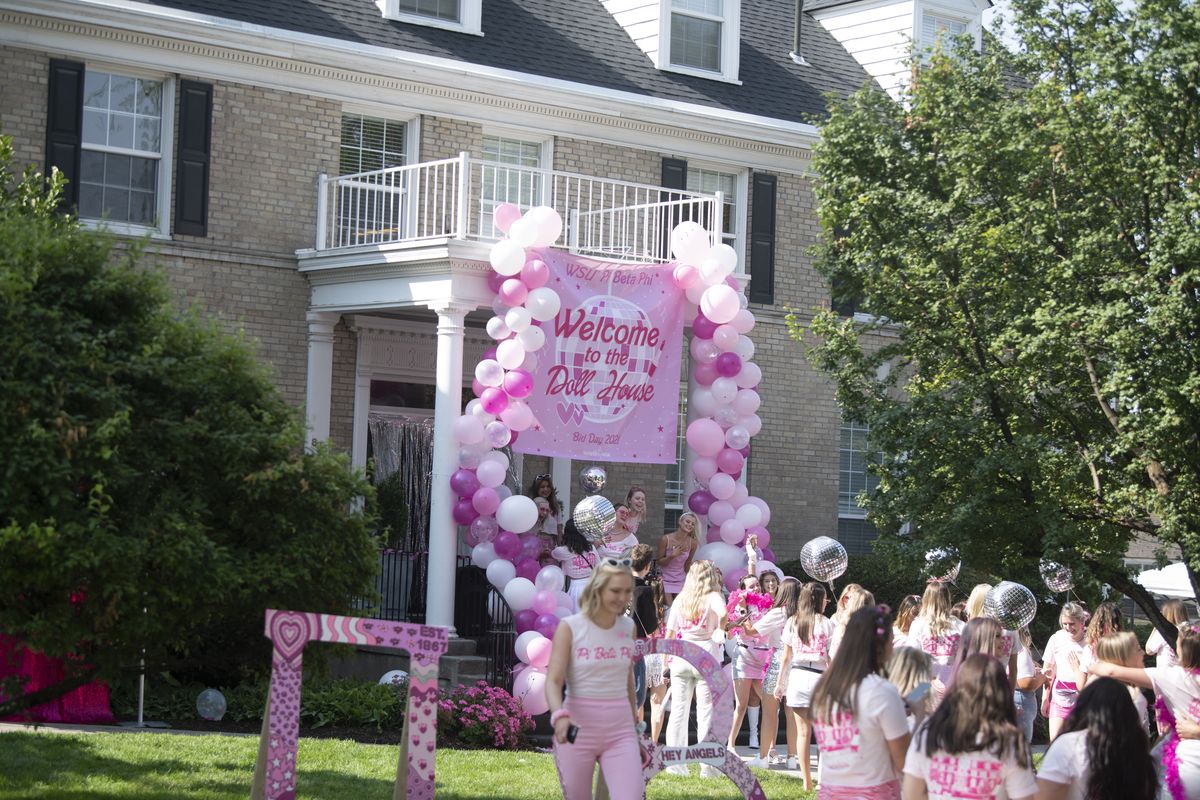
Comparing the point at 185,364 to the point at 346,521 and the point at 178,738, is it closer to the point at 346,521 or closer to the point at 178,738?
the point at 346,521

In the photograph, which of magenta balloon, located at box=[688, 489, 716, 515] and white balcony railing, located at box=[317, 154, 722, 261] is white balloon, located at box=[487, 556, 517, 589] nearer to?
magenta balloon, located at box=[688, 489, 716, 515]

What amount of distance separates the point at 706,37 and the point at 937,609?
11.7 meters

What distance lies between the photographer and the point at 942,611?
1160 cm

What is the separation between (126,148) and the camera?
670 inches

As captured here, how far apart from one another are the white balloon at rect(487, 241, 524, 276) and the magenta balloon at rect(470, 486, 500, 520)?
214 centimetres

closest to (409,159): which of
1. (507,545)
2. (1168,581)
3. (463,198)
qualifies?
(463,198)

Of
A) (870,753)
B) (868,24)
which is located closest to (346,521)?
(870,753)

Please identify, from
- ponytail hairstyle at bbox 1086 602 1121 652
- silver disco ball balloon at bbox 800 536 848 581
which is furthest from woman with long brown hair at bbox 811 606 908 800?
silver disco ball balloon at bbox 800 536 848 581

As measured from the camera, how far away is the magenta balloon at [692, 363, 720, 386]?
17.5 metres

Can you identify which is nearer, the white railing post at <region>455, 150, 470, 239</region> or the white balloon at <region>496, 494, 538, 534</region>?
the white balloon at <region>496, 494, 538, 534</region>

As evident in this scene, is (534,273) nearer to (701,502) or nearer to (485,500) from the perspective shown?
(485,500)

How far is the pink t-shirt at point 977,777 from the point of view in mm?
5934

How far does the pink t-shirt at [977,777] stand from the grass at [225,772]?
5180 mm

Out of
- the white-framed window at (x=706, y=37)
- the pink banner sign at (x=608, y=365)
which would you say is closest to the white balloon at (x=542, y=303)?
the pink banner sign at (x=608, y=365)
